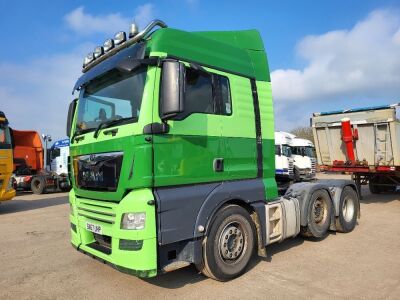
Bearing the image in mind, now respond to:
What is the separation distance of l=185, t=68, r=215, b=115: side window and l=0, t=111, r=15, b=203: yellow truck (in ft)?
29.6

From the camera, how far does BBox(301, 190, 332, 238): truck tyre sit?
596 cm

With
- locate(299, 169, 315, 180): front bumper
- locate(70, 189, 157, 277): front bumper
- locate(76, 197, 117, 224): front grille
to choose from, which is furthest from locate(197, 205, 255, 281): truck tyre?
locate(299, 169, 315, 180): front bumper

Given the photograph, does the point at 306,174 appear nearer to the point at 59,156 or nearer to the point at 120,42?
the point at 59,156

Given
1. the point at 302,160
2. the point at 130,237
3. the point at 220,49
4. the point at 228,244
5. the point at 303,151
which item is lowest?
the point at 228,244

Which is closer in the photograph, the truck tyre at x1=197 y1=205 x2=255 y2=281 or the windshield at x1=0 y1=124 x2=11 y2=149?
the truck tyre at x1=197 y1=205 x2=255 y2=281

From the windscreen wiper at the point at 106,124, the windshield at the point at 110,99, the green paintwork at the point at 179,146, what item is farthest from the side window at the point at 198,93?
the windscreen wiper at the point at 106,124

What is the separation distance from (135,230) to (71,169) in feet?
6.20

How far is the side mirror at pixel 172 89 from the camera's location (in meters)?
3.65

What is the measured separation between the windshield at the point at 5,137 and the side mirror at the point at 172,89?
922 centimetres

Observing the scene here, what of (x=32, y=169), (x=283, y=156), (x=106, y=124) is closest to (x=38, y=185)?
(x=32, y=169)

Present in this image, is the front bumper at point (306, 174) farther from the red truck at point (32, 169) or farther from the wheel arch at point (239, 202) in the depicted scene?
the wheel arch at point (239, 202)

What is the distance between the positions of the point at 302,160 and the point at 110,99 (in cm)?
1975

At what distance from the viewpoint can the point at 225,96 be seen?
463 cm

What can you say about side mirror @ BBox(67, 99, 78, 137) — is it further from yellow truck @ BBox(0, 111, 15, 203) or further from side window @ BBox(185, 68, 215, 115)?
yellow truck @ BBox(0, 111, 15, 203)
